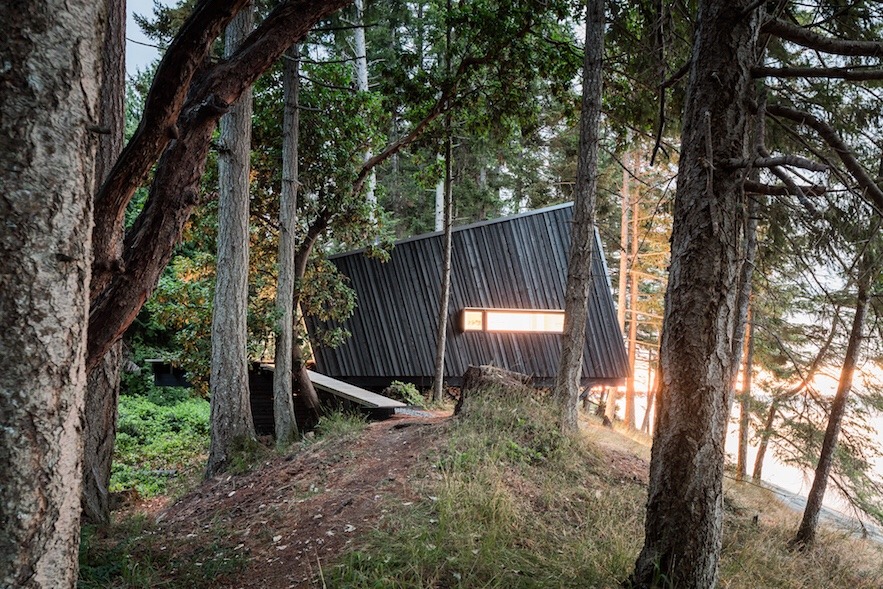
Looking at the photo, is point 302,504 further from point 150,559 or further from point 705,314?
point 705,314

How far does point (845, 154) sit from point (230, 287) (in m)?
5.84

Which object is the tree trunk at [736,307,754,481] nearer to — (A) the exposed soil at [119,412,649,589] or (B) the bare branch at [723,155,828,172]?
(A) the exposed soil at [119,412,649,589]

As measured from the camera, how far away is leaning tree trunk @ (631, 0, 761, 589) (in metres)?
2.56

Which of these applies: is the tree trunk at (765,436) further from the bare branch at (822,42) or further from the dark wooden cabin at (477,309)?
the bare branch at (822,42)

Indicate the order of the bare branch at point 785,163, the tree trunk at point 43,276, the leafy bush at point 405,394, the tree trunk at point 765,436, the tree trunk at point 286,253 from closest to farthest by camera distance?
the tree trunk at point 43,276, the bare branch at point 785,163, the tree trunk at point 765,436, the tree trunk at point 286,253, the leafy bush at point 405,394

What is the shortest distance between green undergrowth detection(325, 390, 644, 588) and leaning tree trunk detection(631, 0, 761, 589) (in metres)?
0.58

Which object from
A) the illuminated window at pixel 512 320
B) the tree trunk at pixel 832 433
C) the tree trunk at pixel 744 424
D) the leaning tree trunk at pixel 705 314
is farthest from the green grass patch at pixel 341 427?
the tree trunk at pixel 744 424

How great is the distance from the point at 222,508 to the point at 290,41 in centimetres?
397

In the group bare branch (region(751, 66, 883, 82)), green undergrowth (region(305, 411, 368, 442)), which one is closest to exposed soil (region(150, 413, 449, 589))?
green undergrowth (region(305, 411, 368, 442))

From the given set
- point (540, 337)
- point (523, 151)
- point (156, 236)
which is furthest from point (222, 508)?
point (523, 151)

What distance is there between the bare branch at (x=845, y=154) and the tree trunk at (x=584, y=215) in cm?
339

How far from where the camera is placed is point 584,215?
6.11m

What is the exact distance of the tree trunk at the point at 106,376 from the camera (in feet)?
11.0

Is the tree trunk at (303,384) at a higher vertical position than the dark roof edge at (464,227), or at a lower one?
lower
